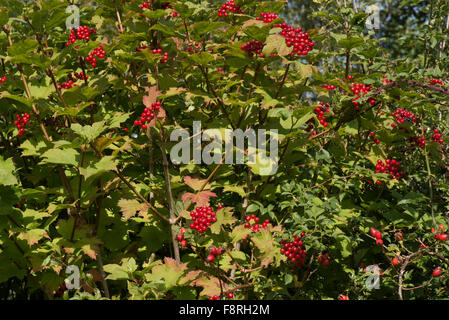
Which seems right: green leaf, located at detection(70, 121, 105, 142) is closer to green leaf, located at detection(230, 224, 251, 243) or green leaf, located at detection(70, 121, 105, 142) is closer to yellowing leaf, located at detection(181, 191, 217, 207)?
yellowing leaf, located at detection(181, 191, 217, 207)

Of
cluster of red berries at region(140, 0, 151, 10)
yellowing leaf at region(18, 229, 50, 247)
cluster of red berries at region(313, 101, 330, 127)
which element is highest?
cluster of red berries at region(140, 0, 151, 10)

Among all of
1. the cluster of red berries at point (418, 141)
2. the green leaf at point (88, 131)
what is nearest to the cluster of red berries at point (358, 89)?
the cluster of red berries at point (418, 141)

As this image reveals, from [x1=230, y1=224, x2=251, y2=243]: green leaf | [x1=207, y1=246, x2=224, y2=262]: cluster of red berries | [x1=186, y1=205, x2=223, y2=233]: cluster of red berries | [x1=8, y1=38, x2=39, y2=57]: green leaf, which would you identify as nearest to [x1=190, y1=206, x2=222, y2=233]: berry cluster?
[x1=186, y1=205, x2=223, y2=233]: cluster of red berries

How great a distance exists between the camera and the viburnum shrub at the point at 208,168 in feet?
8.77

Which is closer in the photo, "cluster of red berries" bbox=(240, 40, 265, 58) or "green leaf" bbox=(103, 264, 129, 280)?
"green leaf" bbox=(103, 264, 129, 280)

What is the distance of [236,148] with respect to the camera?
2879 millimetres

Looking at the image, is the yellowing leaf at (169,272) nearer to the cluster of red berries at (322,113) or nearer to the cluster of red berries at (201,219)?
the cluster of red berries at (201,219)

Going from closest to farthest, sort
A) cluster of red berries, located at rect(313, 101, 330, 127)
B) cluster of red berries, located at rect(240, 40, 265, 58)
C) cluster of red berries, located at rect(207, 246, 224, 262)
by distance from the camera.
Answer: cluster of red berries, located at rect(207, 246, 224, 262), cluster of red berries, located at rect(240, 40, 265, 58), cluster of red berries, located at rect(313, 101, 330, 127)

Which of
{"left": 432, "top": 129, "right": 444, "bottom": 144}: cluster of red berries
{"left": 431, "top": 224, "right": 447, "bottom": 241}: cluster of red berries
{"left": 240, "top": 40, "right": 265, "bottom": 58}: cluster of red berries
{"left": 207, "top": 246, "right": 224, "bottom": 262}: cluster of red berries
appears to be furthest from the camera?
{"left": 432, "top": 129, "right": 444, "bottom": 144}: cluster of red berries

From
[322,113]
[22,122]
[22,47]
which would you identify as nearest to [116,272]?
[22,122]

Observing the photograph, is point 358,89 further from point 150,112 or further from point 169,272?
point 169,272

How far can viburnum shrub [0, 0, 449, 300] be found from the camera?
2.67m

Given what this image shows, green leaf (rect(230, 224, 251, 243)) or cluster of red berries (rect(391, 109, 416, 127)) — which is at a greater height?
cluster of red berries (rect(391, 109, 416, 127))
